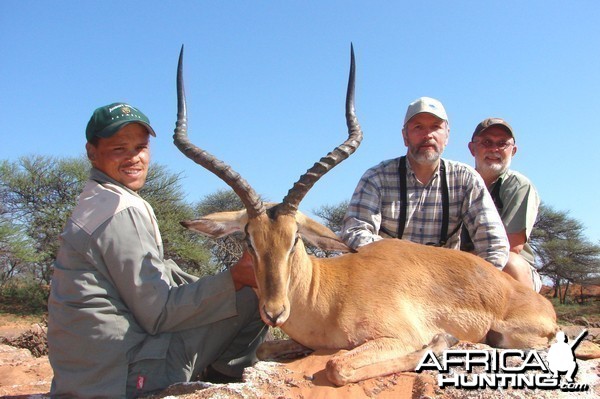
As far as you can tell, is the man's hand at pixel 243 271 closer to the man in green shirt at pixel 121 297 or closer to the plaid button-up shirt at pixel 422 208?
the man in green shirt at pixel 121 297

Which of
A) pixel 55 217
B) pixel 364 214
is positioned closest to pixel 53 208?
pixel 55 217

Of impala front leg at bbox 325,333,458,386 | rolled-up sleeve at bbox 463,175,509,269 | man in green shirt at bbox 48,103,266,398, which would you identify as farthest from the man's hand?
rolled-up sleeve at bbox 463,175,509,269

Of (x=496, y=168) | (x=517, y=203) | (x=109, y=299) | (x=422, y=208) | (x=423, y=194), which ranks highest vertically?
(x=496, y=168)

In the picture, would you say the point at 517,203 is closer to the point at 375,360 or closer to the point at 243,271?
the point at 375,360

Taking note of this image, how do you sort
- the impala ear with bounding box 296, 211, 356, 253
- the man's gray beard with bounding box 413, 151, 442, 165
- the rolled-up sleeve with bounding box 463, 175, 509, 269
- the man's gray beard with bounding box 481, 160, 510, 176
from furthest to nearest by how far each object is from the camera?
the man's gray beard with bounding box 481, 160, 510, 176 → the man's gray beard with bounding box 413, 151, 442, 165 → the rolled-up sleeve with bounding box 463, 175, 509, 269 → the impala ear with bounding box 296, 211, 356, 253

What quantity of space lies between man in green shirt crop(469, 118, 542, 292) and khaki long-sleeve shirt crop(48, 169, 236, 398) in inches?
170

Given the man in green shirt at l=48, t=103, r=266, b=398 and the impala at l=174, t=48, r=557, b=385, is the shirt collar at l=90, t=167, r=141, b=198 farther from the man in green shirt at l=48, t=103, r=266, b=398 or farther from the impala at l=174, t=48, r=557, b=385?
the impala at l=174, t=48, r=557, b=385

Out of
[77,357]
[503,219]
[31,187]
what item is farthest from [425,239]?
[31,187]

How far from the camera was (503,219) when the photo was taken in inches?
284

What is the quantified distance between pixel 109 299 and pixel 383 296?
2.15 m

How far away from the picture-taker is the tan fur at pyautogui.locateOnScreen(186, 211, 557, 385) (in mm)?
4406

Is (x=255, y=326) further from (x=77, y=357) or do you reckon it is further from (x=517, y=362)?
(x=517, y=362)

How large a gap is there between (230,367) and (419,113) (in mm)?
3582

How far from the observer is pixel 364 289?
4.76 metres
